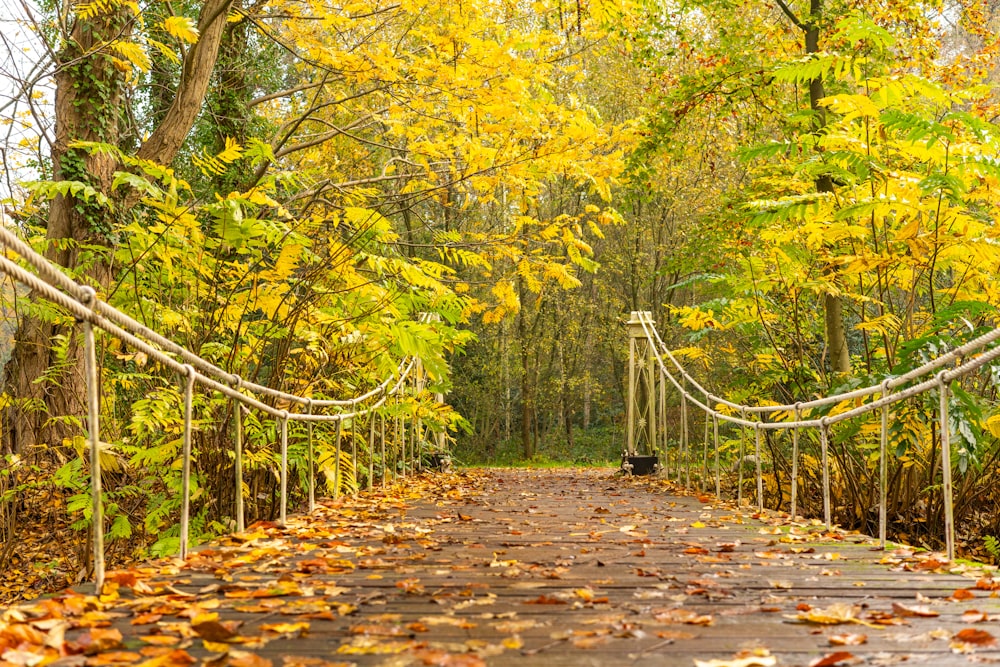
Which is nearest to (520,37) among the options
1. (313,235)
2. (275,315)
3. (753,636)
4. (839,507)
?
(313,235)

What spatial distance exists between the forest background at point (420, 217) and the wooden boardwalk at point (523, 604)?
158cm

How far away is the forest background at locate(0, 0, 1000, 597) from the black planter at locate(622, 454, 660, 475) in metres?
1.83

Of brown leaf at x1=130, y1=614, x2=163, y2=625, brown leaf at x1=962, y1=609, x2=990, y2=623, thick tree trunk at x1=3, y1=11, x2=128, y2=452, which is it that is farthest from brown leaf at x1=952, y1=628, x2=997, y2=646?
thick tree trunk at x1=3, y1=11, x2=128, y2=452

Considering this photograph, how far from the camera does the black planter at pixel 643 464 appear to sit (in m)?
11.6

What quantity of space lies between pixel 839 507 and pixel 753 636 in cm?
526

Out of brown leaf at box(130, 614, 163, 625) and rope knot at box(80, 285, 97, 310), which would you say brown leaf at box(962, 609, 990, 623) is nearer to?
brown leaf at box(130, 614, 163, 625)

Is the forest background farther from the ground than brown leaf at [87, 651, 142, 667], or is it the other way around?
the forest background

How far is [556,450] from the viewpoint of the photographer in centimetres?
2602

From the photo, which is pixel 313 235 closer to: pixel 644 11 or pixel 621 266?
pixel 644 11

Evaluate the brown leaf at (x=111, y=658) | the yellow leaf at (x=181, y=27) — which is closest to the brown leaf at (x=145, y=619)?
the brown leaf at (x=111, y=658)

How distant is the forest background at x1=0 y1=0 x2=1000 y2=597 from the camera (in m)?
5.97

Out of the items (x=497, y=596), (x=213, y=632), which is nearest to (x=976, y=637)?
(x=497, y=596)

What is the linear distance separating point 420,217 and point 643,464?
14.5ft

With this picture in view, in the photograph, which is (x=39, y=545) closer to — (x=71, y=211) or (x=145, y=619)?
(x=71, y=211)
